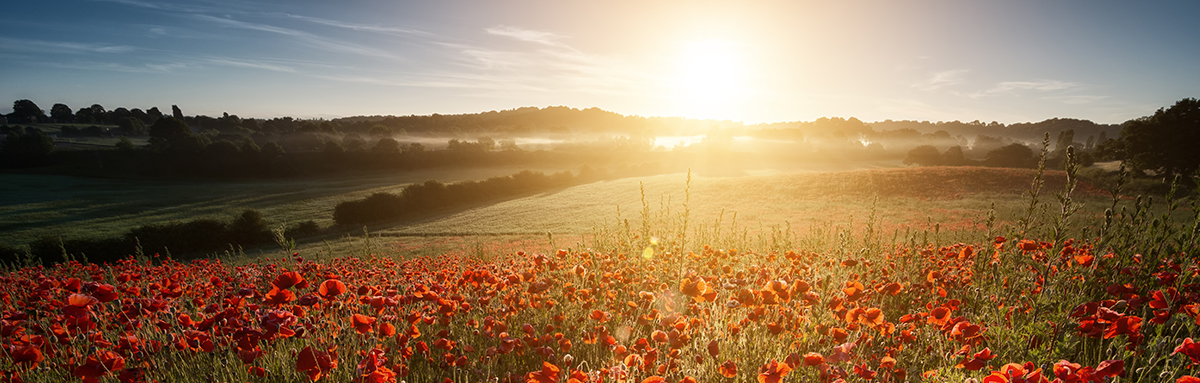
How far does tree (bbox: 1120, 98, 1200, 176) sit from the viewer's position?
23531 mm

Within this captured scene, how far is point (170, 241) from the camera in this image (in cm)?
2050

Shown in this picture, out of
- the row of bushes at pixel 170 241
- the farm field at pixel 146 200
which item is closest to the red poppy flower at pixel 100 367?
the row of bushes at pixel 170 241

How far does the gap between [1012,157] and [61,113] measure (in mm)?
170896

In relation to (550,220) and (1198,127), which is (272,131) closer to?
(550,220)

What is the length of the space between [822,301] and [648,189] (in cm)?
3213

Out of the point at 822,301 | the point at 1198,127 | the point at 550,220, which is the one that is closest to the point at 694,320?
the point at 822,301

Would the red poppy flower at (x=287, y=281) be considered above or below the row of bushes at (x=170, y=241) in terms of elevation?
above

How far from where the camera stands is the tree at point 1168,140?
77.2 feet

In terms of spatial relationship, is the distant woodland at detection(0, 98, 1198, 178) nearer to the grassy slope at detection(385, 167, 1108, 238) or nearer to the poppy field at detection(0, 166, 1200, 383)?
the grassy slope at detection(385, 167, 1108, 238)

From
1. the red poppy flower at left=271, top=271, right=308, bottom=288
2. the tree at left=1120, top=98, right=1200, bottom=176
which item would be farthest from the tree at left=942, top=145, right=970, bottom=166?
the red poppy flower at left=271, top=271, right=308, bottom=288

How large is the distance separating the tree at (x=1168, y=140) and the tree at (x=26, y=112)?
152 meters

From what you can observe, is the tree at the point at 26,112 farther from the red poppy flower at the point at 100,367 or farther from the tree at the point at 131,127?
the red poppy flower at the point at 100,367

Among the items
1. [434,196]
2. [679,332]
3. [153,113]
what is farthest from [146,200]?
[153,113]

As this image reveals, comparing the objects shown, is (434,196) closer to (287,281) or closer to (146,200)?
(146,200)
